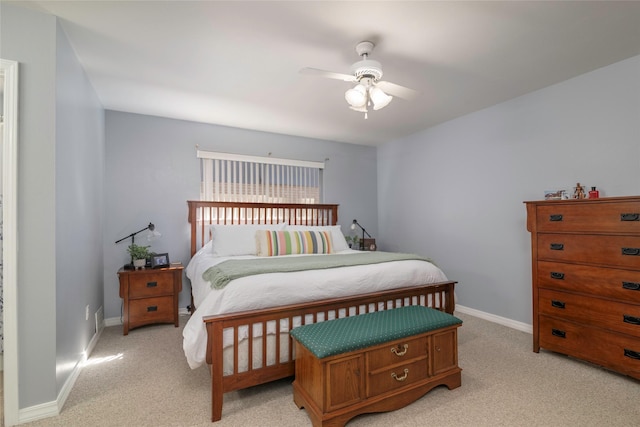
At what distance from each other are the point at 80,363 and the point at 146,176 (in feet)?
6.93

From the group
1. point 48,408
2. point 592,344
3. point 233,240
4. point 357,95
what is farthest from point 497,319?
point 48,408

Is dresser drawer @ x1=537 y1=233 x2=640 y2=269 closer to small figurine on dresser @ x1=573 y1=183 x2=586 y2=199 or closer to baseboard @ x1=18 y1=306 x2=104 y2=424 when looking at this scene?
small figurine on dresser @ x1=573 y1=183 x2=586 y2=199

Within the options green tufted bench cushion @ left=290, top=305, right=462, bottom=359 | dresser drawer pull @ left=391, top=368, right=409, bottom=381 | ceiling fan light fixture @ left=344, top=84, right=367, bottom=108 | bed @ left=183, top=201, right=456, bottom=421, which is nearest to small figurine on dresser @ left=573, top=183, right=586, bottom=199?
bed @ left=183, top=201, right=456, bottom=421

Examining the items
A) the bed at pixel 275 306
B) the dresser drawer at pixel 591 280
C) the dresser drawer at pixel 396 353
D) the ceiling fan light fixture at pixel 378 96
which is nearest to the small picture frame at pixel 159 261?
the bed at pixel 275 306

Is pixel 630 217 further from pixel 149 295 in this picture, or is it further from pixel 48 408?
pixel 149 295

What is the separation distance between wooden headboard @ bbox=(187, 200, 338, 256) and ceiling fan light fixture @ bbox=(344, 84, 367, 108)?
2348mm

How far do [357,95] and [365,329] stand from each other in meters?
1.60

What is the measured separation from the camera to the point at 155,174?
3785 mm

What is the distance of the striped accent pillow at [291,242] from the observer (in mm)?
3436

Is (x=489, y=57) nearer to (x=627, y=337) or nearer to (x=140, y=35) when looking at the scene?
(x=627, y=337)

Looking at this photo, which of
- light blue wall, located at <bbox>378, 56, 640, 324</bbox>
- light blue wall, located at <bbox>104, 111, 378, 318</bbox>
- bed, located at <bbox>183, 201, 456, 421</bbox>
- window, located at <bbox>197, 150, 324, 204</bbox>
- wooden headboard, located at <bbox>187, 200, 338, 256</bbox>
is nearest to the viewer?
bed, located at <bbox>183, 201, 456, 421</bbox>

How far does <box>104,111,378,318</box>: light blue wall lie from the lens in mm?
3576

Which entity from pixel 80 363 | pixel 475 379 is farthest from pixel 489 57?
pixel 80 363

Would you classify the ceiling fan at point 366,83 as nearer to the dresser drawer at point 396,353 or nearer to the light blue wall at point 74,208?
the dresser drawer at point 396,353
